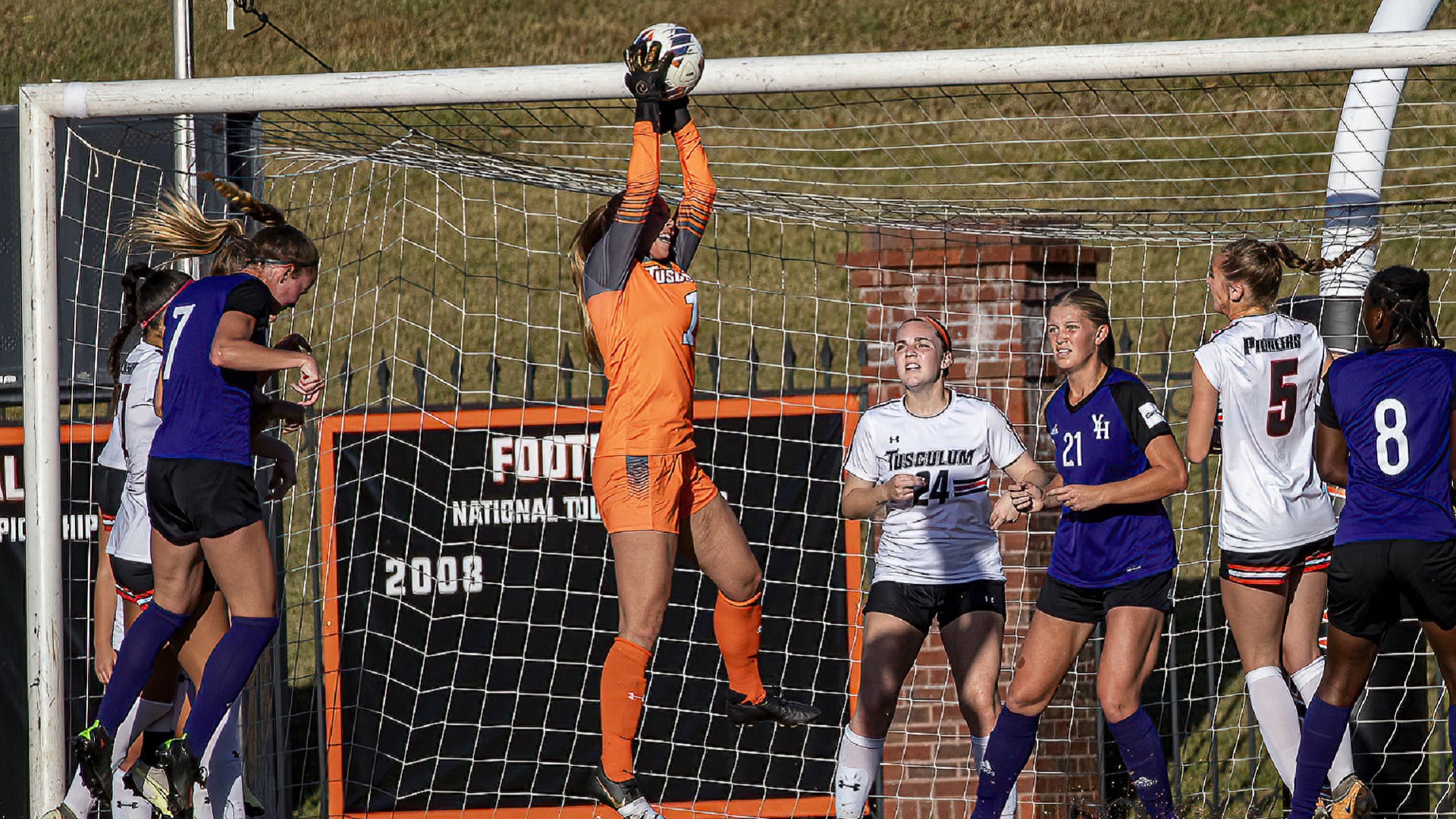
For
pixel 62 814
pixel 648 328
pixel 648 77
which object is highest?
pixel 648 77

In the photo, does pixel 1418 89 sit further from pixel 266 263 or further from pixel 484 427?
pixel 266 263

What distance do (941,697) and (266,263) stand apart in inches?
146

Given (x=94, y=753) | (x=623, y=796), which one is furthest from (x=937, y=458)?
(x=94, y=753)

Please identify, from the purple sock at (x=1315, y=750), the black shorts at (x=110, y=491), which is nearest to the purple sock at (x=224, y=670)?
the black shorts at (x=110, y=491)

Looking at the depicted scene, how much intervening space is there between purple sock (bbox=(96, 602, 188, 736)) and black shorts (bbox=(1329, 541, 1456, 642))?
12.5ft

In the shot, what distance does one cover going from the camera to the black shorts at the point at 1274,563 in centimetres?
499

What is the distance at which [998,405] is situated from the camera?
6734mm

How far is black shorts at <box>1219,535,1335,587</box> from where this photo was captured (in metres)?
4.99

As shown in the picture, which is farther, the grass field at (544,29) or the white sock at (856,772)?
the grass field at (544,29)

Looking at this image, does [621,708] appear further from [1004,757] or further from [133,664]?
[133,664]

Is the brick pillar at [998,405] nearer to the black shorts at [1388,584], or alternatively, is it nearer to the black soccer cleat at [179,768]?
the black shorts at [1388,584]

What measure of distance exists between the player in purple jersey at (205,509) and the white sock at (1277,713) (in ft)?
11.0

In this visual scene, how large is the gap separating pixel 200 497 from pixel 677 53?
2.09m

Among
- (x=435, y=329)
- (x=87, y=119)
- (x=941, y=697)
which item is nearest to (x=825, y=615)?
(x=941, y=697)
